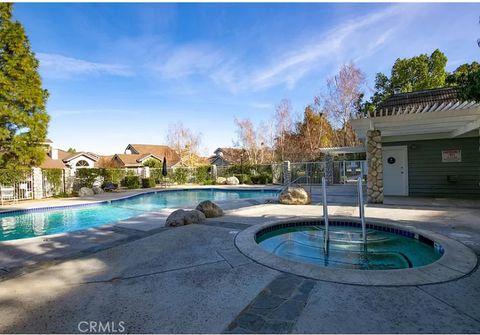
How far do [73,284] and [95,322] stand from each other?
3.60 ft

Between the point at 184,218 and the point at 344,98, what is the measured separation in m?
22.1

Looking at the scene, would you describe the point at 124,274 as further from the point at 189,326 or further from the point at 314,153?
the point at 314,153

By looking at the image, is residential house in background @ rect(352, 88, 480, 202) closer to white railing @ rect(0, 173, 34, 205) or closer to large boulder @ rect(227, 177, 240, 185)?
large boulder @ rect(227, 177, 240, 185)

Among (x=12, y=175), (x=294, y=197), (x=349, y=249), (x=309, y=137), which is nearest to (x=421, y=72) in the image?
(x=309, y=137)

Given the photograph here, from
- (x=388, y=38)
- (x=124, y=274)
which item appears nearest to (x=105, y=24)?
(x=124, y=274)

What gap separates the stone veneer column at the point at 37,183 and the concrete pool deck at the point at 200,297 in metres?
11.5

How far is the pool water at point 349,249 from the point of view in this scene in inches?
168

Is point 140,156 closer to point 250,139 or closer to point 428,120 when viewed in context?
point 250,139

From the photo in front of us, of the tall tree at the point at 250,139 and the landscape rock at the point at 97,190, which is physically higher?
the tall tree at the point at 250,139

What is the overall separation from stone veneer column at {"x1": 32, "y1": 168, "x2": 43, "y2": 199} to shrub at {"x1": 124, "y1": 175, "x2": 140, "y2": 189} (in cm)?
559

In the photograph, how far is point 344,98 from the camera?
941 inches

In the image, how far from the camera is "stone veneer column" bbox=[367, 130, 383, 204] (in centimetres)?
927

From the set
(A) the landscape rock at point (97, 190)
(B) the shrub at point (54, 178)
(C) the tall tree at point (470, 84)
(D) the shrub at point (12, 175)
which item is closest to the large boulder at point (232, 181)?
(A) the landscape rock at point (97, 190)

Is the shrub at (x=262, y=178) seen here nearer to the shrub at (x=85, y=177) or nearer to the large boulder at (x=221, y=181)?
the large boulder at (x=221, y=181)
